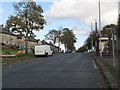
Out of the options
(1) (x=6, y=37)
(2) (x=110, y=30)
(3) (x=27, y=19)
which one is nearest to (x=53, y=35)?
(1) (x=6, y=37)

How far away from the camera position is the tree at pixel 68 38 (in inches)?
6431

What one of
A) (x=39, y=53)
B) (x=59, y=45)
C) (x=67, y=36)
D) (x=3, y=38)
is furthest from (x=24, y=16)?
(x=67, y=36)

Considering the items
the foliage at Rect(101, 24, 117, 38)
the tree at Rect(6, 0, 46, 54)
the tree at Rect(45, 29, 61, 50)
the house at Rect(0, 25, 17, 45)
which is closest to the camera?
the foliage at Rect(101, 24, 117, 38)

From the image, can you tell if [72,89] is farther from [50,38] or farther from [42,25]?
[50,38]

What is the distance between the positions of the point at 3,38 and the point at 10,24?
118 feet

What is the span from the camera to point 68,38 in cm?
16825

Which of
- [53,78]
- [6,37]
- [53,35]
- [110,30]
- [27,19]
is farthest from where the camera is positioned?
[53,35]

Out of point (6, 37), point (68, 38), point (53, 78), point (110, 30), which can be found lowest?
point (53, 78)

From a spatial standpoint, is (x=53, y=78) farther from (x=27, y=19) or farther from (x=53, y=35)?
(x=53, y=35)

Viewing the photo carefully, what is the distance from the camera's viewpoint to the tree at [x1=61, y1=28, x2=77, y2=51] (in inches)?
6431

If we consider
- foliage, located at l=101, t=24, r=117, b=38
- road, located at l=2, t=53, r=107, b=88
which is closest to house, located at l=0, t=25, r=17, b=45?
foliage, located at l=101, t=24, r=117, b=38

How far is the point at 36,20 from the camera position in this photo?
70562mm

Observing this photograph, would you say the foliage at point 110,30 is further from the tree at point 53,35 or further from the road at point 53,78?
the tree at point 53,35

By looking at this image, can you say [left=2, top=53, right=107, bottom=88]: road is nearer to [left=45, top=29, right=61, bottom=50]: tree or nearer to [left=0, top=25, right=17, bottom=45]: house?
[left=0, top=25, right=17, bottom=45]: house
